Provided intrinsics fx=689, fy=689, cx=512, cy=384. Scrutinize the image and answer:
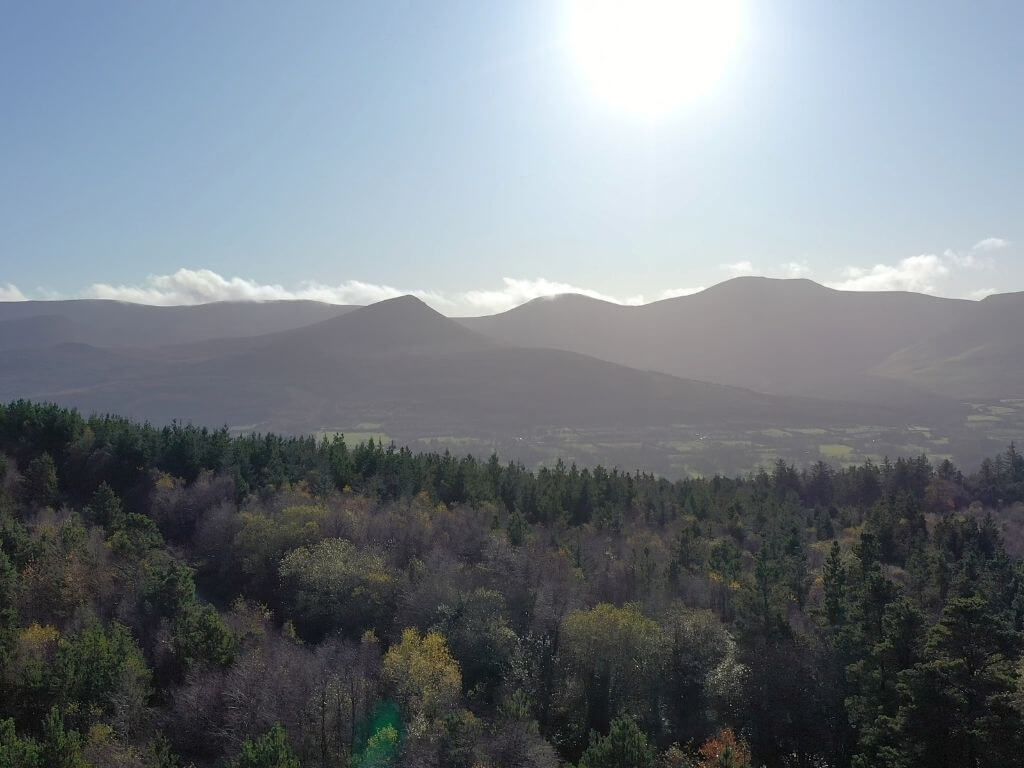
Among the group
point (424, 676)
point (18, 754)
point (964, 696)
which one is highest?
point (964, 696)

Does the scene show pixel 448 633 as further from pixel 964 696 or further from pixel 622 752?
pixel 964 696

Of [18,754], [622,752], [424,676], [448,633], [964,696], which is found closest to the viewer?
[964,696]

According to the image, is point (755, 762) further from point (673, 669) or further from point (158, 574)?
point (158, 574)

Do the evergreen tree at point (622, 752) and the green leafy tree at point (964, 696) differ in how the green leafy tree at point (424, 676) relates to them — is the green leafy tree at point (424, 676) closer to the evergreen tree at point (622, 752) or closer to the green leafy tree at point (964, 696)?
the evergreen tree at point (622, 752)

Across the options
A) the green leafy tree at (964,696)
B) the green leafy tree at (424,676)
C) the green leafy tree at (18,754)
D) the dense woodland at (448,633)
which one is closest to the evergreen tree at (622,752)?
the dense woodland at (448,633)

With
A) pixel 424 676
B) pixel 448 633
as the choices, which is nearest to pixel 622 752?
pixel 424 676

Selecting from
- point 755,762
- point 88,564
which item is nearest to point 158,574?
point 88,564

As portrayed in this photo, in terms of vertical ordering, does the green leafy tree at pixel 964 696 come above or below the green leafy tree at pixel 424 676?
above

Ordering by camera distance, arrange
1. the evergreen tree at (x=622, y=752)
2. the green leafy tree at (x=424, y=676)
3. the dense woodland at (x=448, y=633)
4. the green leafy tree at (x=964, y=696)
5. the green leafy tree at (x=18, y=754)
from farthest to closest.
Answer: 1. the green leafy tree at (x=424, y=676)
2. the dense woodland at (x=448, y=633)
3. the evergreen tree at (x=622, y=752)
4. the green leafy tree at (x=18, y=754)
5. the green leafy tree at (x=964, y=696)

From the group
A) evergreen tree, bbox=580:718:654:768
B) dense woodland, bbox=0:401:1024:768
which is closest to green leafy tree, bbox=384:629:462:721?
dense woodland, bbox=0:401:1024:768
